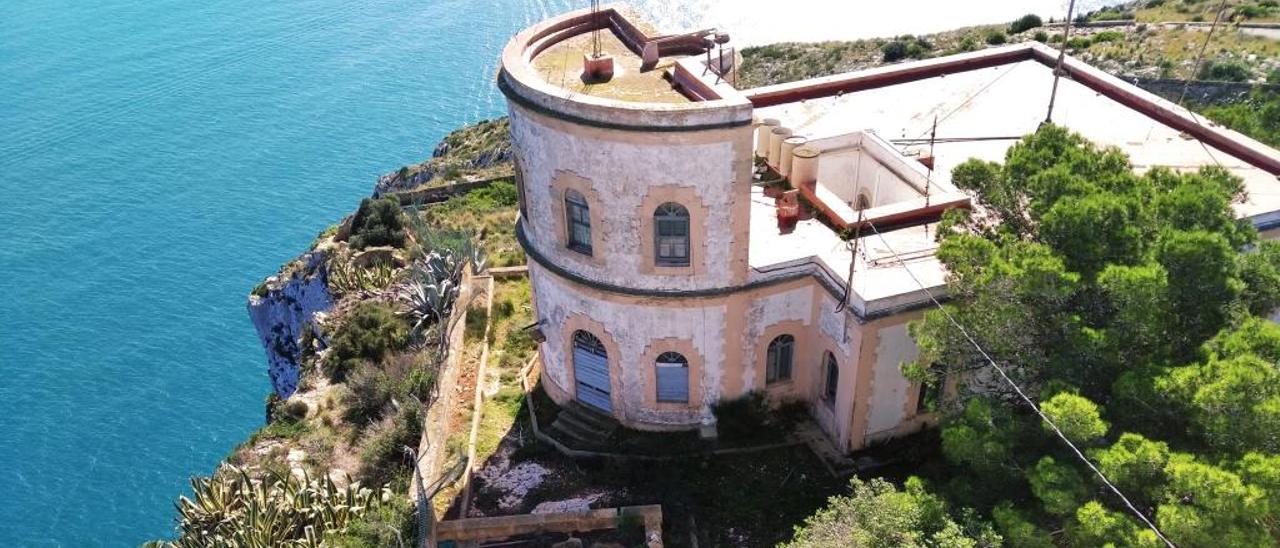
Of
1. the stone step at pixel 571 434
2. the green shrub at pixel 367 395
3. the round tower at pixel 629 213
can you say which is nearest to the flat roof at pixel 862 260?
the round tower at pixel 629 213

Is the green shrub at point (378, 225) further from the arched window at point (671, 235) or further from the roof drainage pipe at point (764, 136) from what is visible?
the arched window at point (671, 235)

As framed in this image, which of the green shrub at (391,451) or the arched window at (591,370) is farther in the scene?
the green shrub at (391,451)

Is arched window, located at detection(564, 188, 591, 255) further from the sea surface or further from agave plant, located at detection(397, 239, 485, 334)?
the sea surface

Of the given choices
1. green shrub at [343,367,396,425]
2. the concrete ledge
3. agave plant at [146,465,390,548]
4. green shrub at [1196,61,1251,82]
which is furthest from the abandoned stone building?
green shrub at [1196,61,1251,82]

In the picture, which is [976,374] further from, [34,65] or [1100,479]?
[34,65]

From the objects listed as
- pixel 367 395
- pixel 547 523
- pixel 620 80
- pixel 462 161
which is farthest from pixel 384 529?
pixel 462 161

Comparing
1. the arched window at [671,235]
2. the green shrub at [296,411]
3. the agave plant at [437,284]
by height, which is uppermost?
the arched window at [671,235]

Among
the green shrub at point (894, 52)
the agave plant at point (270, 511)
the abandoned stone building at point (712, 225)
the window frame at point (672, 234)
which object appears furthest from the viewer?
the green shrub at point (894, 52)
